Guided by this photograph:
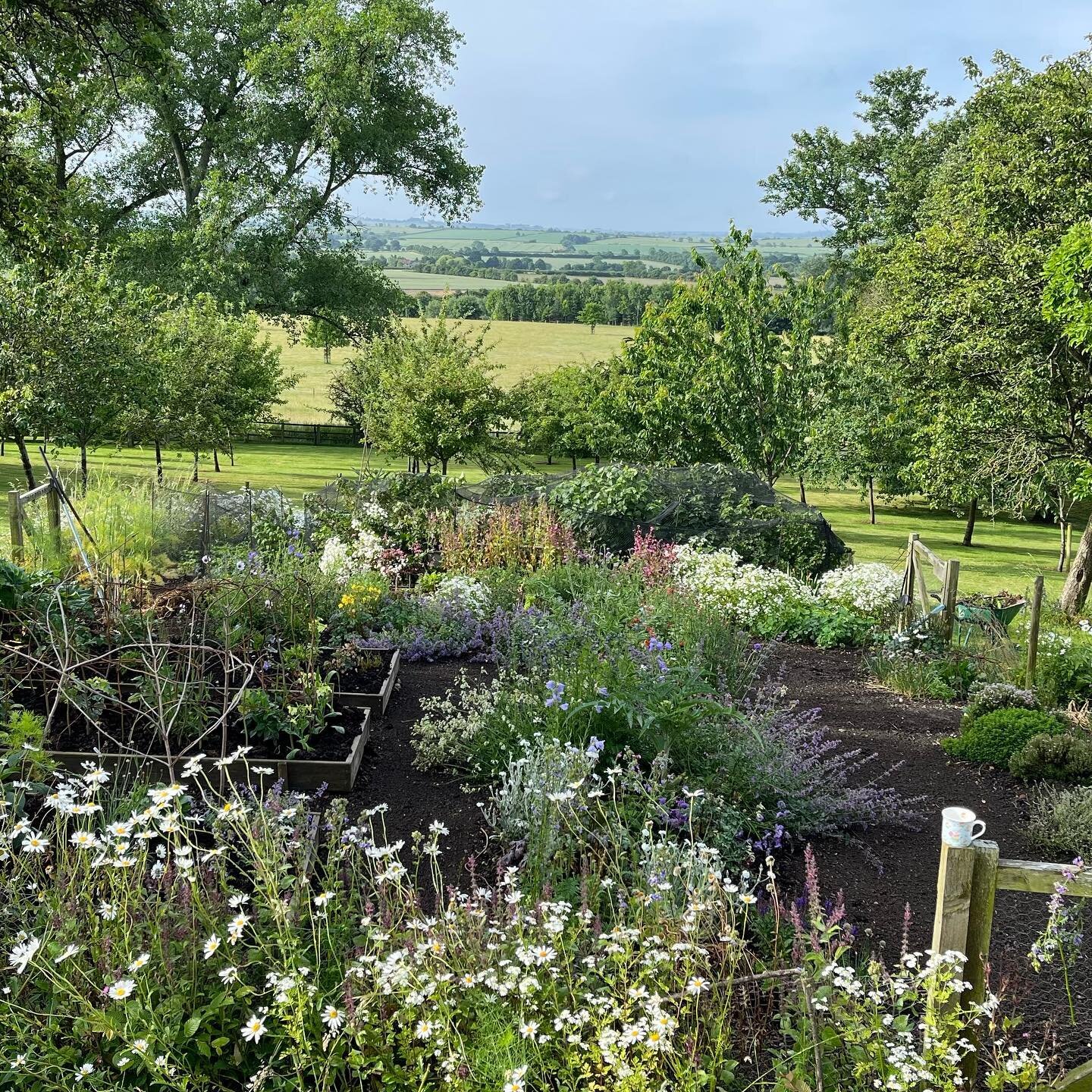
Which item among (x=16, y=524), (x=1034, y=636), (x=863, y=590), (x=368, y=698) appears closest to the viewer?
(x=368, y=698)

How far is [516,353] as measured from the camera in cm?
5312

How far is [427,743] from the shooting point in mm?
5109

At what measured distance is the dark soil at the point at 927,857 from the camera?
11.4 feet

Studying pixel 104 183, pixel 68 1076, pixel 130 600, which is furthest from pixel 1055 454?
pixel 104 183

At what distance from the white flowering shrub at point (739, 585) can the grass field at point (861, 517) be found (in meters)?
8.66

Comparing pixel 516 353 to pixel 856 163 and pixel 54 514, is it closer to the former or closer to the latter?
pixel 856 163

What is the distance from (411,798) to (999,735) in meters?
3.66

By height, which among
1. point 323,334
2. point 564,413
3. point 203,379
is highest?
point 323,334

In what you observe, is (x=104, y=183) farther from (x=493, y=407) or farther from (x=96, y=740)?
(x=96, y=740)

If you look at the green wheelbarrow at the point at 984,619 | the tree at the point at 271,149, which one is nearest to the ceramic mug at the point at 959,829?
the green wheelbarrow at the point at 984,619

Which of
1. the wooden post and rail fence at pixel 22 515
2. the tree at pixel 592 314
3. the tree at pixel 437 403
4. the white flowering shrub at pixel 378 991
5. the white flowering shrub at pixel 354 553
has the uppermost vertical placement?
the tree at pixel 592 314

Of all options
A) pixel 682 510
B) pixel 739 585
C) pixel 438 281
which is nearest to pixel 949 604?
pixel 739 585

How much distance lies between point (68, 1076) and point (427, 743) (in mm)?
2582

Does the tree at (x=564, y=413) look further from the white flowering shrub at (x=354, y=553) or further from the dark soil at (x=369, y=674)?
the dark soil at (x=369, y=674)
